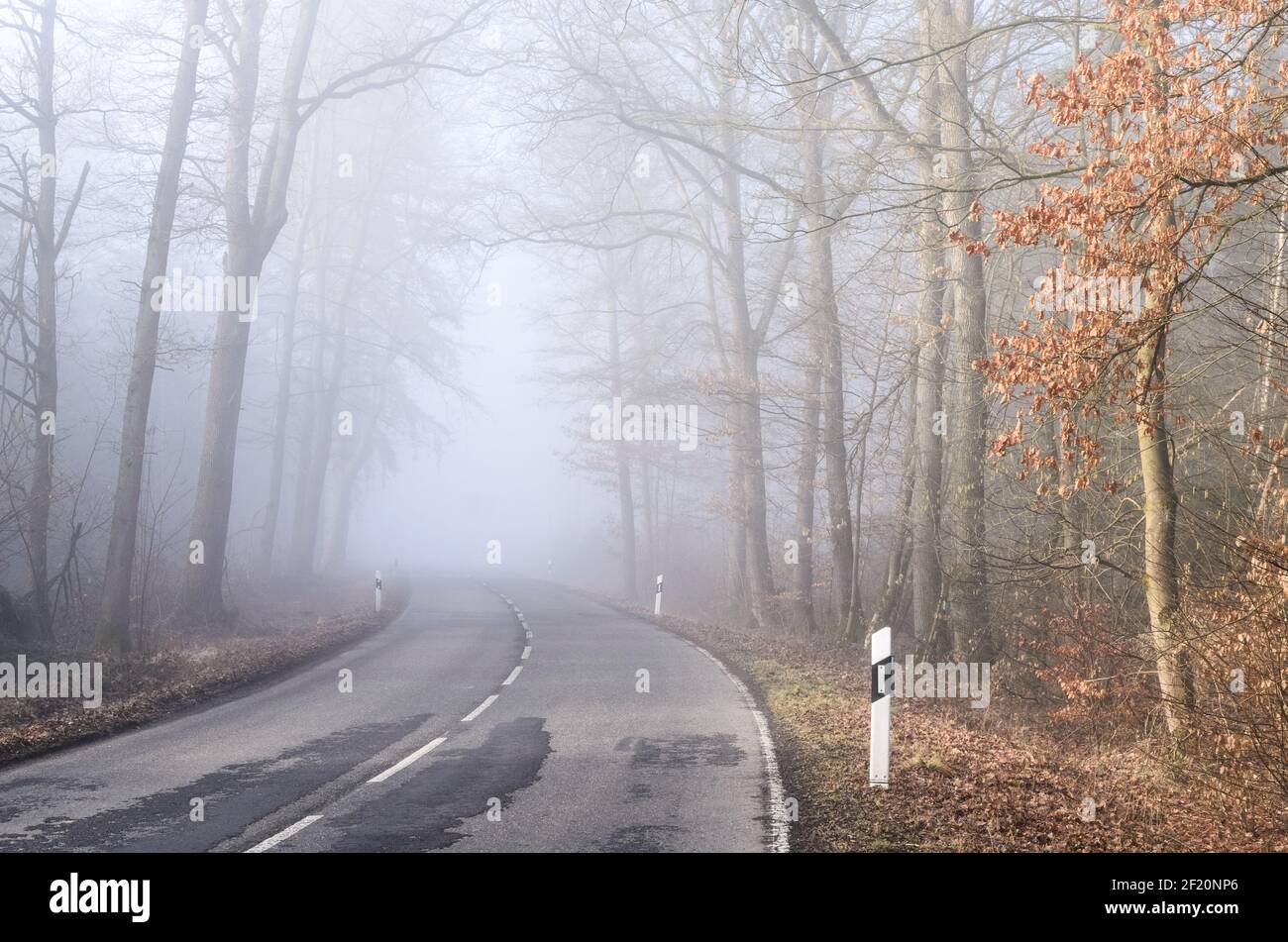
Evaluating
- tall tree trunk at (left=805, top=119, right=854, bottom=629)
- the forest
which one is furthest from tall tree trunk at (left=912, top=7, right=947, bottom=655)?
tall tree trunk at (left=805, top=119, right=854, bottom=629)

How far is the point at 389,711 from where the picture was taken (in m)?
12.4

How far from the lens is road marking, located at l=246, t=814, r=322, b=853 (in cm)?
656

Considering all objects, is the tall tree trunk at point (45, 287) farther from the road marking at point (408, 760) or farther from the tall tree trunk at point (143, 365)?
the road marking at point (408, 760)

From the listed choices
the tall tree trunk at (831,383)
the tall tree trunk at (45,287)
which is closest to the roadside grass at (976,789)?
the tall tree trunk at (831,383)

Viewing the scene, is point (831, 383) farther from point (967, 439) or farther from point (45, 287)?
point (45, 287)

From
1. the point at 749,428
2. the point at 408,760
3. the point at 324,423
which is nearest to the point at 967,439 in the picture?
the point at 408,760

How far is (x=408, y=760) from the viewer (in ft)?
31.8

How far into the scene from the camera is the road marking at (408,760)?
895cm

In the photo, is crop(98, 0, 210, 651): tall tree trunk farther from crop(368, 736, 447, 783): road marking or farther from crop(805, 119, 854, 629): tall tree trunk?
crop(805, 119, 854, 629): tall tree trunk

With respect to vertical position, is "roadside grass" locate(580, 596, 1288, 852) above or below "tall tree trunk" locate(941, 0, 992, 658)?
below

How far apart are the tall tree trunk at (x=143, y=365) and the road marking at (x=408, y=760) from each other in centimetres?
739

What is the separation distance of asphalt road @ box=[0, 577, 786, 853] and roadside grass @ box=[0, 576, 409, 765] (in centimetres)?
38
